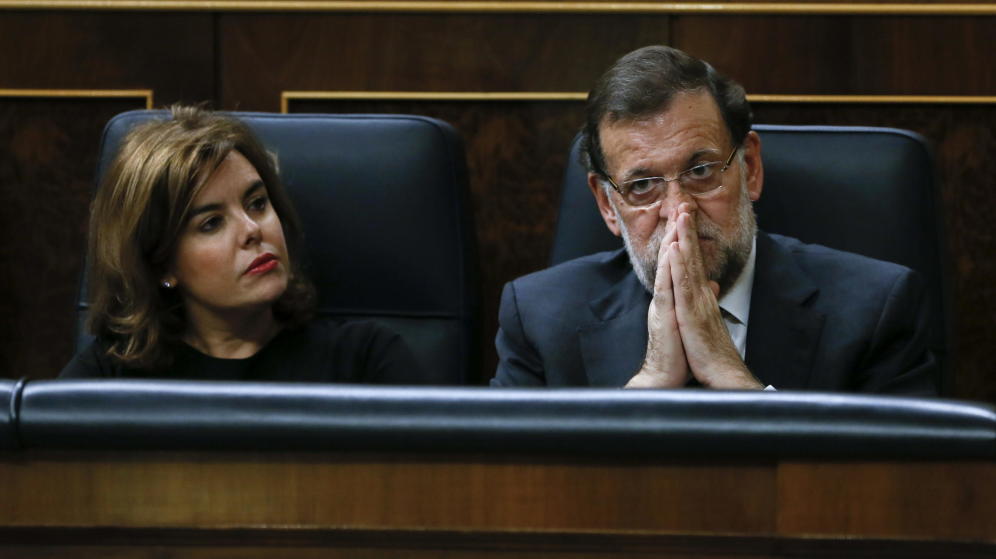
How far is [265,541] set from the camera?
0.65m

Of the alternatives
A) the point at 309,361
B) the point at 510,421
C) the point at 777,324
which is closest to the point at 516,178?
the point at 309,361

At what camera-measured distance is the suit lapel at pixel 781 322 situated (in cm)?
138

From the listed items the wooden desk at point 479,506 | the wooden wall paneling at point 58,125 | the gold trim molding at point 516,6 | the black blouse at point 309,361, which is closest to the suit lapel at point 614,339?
the black blouse at point 309,361

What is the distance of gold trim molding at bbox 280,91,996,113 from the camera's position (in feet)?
6.39

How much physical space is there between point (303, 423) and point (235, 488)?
0.05m

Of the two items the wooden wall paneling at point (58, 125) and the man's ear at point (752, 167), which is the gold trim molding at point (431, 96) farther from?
the man's ear at point (752, 167)

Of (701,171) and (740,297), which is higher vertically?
(701,171)

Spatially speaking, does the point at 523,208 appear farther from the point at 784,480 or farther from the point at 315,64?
the point at 784,480

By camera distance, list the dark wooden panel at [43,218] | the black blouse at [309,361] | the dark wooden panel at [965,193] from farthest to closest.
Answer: the dark wooden panel at [43,218], the dark wooden panel at [965,193], the black blouse at [309,361]

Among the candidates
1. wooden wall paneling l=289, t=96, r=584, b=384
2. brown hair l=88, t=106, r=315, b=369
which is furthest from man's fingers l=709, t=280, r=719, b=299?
wooden wall paneling l=289, t=96, r=584, b=384

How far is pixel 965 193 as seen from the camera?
6.35 feet

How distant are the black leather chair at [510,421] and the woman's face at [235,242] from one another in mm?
825

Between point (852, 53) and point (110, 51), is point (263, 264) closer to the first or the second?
point (110, 51)

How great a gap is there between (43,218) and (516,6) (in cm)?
85
